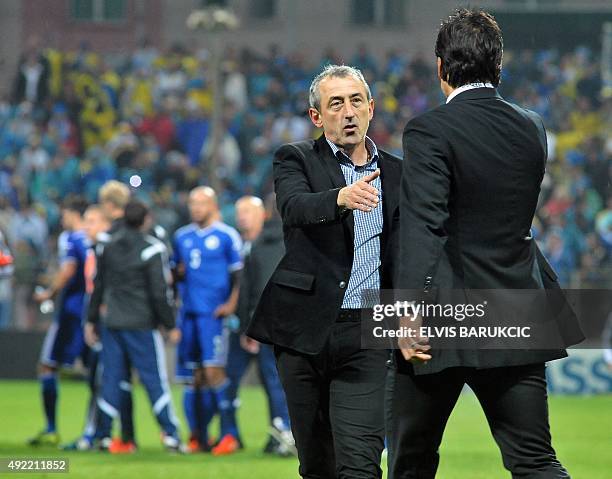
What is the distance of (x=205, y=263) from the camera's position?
12031 millimetres

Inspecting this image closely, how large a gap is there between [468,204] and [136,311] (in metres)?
7.21

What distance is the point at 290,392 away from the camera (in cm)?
561

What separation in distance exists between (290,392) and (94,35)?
84.4 feet

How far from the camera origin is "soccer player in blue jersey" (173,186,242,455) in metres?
11.9

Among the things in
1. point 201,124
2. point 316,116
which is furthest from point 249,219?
point 201,124

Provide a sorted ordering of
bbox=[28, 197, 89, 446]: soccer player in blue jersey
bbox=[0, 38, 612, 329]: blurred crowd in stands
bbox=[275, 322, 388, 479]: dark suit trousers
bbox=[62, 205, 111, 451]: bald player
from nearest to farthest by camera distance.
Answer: bbox=[275, 322, 388, 479]: dark suit trousers
bbox=[62, 205, 111, 451]: bald player
bbox=[28, 197, 89, 446]: soccer player in blue jersey
bbox=[0, 38, 612, 329]: blurred crowd in stands

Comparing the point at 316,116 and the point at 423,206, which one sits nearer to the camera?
the point at 423,206

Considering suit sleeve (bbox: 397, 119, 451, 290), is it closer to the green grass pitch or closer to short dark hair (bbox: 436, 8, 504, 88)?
short dark hair (bbox: 436, 8, 504, 88)

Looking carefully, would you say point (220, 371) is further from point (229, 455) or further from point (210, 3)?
point (210, 3)

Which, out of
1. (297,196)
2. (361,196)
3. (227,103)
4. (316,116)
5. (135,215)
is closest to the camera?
(361,196)

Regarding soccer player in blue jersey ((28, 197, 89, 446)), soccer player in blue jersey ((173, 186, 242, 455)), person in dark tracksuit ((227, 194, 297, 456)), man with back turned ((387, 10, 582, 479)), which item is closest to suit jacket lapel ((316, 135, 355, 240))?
man with back turned ((387, 10, 582, 479))
